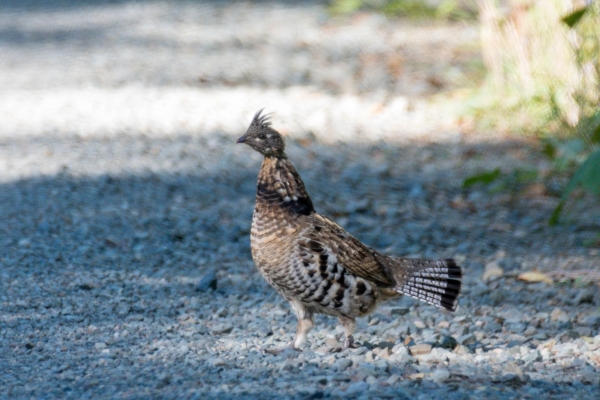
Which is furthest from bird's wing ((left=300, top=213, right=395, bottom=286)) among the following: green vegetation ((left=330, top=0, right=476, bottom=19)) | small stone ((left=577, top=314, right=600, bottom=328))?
green vegetation ((left=330, top=0, right=476, bottom=19))

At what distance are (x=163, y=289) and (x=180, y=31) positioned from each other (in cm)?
877

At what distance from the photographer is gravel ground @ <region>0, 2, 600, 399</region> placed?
3.91 m

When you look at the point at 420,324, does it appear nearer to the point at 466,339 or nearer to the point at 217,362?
the point at 466,339

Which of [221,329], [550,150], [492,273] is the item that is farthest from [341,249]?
[550,150]

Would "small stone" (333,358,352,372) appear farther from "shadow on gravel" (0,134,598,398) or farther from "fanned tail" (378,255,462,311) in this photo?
"fanned tail" (378,255,462,311)

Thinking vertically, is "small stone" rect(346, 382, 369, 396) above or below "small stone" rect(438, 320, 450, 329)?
below

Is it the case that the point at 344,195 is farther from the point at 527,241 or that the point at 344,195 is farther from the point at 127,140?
the point at 127,140

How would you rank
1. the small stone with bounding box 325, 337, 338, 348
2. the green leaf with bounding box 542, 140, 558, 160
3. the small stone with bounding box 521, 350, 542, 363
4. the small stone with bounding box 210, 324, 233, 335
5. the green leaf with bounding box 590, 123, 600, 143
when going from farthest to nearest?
the green leaf with bounding box 542, 140, 558, 160
the green leaf with bounding box 590, 123, 600, 143
the small stone with bounding box 210, 324, 233, 335
the small stone with bounding box 325, 337, 338, 348
the small stone with bounding box 521, 350, 542, 363

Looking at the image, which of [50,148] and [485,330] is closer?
[485,330]

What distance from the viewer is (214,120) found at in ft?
29.4

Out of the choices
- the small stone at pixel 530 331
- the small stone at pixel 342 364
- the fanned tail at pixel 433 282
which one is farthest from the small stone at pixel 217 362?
the small stone at pixel 530 331

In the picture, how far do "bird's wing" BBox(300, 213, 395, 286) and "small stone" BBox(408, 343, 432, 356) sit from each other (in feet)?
1.30

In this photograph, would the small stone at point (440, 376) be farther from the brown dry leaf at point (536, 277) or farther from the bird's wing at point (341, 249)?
A: the brown dry leaf at point (536, 277)

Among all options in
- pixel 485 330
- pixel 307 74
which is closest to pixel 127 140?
pixel 307 74
